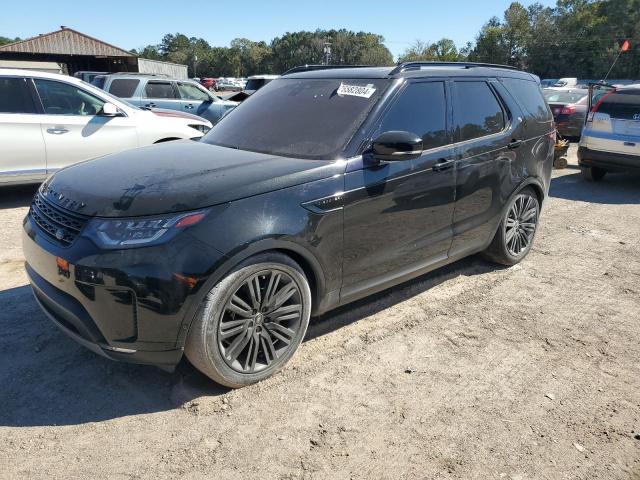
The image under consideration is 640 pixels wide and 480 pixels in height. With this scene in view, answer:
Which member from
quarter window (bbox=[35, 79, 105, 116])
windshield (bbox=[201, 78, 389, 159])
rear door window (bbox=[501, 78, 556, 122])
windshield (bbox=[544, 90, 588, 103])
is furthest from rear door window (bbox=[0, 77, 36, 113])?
windshield (bbox=[544, 90, 588, 103])

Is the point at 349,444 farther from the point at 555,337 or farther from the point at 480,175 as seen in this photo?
the point at 480,175

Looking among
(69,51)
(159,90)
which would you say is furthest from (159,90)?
(69,51)

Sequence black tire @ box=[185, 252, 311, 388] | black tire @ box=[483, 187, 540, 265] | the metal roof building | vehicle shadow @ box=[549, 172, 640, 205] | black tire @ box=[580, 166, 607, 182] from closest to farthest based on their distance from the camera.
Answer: black tire @ box=[185, 252, 311, 388] → black tire @ box=[483, 187, 540, 265] → vehicle shadow @ box=[549, 172, 640, 205] → black tire @ box=[580, 166, 607, 182] → the metal roof building

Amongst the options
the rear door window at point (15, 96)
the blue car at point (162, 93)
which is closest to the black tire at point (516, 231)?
the rear door window at point (15, 96)

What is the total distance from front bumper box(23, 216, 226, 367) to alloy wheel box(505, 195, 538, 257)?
3.24 metres

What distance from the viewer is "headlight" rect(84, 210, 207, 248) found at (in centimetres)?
261

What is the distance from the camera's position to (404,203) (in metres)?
3.61

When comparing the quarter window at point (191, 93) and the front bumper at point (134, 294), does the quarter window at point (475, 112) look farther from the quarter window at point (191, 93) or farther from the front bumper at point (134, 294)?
the quarter window at point (191, 93)

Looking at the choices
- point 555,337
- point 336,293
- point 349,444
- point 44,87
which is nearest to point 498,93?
point 555,337

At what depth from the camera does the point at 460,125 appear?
412cm

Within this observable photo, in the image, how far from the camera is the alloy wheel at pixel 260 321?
285cm

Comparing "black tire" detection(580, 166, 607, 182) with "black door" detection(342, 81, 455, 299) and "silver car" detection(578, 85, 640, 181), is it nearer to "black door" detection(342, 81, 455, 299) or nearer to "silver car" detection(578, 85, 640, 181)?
"silver car" detection(578, 85, 640, 181)

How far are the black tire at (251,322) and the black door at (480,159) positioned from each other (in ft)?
5.54

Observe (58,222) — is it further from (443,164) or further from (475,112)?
(475,112)
